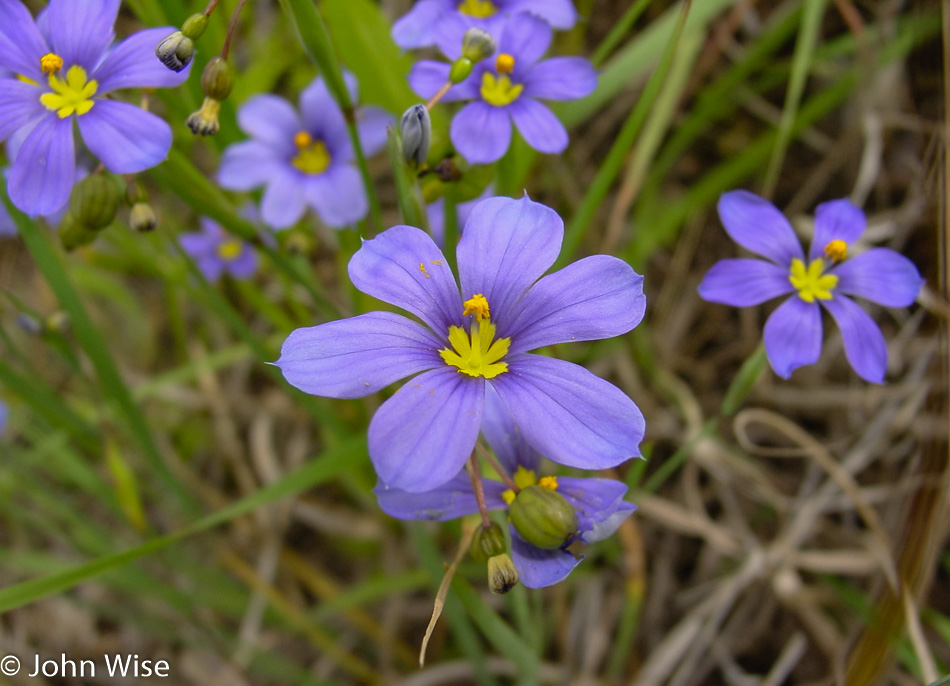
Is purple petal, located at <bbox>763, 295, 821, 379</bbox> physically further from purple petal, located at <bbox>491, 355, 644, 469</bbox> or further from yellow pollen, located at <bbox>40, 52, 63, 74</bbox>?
yellow pollen, located at <bbox>40, 52, 63, 74</bbox>

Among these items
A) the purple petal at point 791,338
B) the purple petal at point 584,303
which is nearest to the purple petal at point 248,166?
the purple petal at point 584,303

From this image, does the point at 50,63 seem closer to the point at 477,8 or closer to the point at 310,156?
the point at 310,156

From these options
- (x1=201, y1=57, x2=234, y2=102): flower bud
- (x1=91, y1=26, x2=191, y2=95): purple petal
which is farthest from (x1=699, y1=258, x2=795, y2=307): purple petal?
(x1=91, y1=26, x2=191, y2=95): purple petal

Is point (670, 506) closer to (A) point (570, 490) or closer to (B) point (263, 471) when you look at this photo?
(A) point (570, 490)

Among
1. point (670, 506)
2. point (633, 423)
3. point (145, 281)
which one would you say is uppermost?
point (145, 281)

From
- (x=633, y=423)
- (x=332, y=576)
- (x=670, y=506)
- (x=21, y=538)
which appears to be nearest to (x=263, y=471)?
(x=332, y=576)

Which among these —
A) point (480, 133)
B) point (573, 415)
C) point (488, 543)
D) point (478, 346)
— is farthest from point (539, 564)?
point (480, 133)
